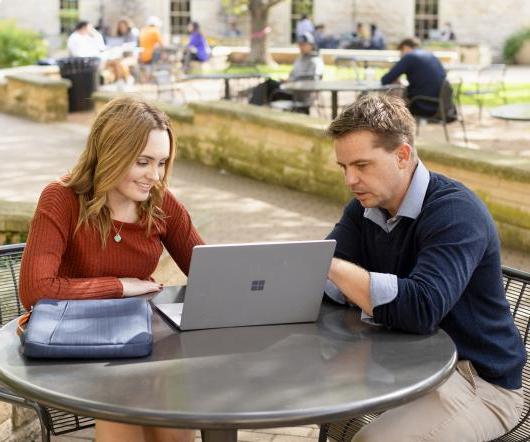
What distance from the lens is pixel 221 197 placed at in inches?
345

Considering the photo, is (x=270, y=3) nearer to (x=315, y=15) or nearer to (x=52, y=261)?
(x=315, y=15)

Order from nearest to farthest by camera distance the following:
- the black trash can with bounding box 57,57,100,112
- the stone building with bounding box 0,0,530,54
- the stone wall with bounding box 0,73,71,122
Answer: the stone wall with bounding box 0,73,71,122
the black trash can with bounding box 57,57,100,112
the stone building with bounding box 0,0,530,54

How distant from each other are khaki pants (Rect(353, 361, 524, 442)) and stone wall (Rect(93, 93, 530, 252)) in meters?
4.10

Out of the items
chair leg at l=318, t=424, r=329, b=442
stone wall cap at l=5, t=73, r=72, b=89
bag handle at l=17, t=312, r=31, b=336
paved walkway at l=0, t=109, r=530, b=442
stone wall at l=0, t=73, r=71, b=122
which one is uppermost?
bag handle at l=17, t=312, r=31, b=336

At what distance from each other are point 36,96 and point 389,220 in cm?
1114

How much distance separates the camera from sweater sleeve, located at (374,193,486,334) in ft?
9.23

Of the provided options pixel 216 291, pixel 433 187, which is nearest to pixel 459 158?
pixel 433 187

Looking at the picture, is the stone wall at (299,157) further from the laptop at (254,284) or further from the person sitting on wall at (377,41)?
the person sitting on wall at (377,41)

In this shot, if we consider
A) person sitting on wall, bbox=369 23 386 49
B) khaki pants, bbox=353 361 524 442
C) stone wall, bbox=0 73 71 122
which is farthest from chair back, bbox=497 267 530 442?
person sitting on wall, bbox=369 23 386 49

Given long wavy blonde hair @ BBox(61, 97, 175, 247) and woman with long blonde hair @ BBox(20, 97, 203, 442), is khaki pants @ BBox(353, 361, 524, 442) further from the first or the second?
long wavy blonde hair @ BBox(61, 97, 175, 247)

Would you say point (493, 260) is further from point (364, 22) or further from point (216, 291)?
point (364, 22)

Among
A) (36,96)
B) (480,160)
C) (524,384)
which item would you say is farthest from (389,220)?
(36,96)

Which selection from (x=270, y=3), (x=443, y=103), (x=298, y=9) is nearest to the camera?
(x=443, y=103)

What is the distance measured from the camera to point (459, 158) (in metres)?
7.30
